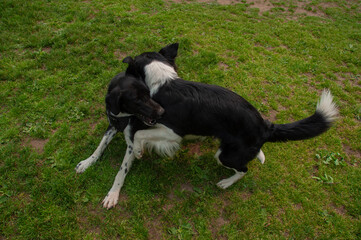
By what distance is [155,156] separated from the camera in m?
3.67

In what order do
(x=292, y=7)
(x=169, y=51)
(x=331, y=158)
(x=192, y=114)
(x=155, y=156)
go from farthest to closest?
(x=292, y=7) → (x=331, y=158) → (x=155, y=156) → (x=169, y=51) → (x=192, y=114)

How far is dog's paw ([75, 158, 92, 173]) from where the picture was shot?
A: 10.9 ft

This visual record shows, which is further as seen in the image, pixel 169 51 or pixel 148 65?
pixel 169 51

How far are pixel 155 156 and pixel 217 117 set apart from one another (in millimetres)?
1434

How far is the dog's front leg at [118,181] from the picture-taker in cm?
300

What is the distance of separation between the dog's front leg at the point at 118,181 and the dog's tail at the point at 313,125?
221 cm

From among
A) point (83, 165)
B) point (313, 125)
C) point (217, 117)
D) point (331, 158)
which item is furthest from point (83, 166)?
point (331, 158)

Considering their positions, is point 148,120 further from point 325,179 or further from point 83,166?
point 325,179

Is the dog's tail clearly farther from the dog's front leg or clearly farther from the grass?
the dog's front leg

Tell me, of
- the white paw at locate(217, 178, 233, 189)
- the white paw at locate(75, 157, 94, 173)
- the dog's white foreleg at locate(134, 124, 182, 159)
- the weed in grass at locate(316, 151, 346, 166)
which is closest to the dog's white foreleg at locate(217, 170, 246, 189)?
the white paw at locate(217, 178, 233, 189)

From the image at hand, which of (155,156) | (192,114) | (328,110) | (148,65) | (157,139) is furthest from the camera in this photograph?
(155,156)

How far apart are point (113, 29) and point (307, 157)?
613 cm

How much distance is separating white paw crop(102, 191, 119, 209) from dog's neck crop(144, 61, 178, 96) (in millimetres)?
1615

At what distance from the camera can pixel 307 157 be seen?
153 inches
